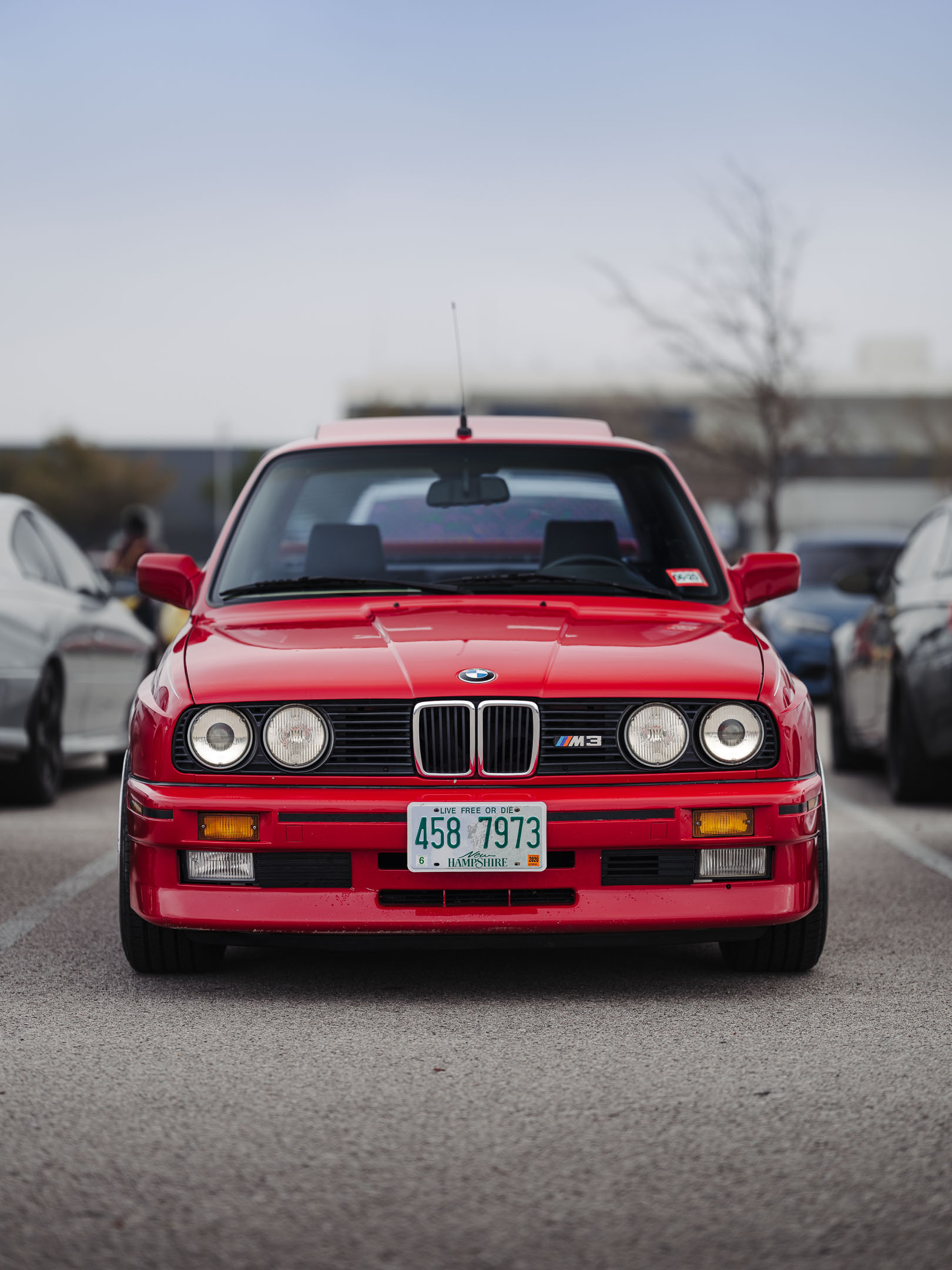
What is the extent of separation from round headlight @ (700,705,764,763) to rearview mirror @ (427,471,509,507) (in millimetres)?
1744

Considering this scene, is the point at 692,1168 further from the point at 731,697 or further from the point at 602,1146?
the point at 731,697

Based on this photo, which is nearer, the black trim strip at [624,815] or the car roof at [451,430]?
the black trim strip at [624,815]

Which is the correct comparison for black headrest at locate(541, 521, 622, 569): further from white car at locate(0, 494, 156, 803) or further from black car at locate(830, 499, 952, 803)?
white car at locate(0, 494, 156, 803)

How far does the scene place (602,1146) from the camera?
11.2 feet

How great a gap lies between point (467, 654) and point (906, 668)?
14.5 ft

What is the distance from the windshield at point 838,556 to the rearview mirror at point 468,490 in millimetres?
10838

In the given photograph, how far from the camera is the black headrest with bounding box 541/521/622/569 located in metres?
5.94

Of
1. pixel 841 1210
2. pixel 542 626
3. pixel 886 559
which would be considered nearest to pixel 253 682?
pixel 542 626

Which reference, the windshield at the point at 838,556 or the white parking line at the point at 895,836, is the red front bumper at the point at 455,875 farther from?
the windshield at the point at 838,556

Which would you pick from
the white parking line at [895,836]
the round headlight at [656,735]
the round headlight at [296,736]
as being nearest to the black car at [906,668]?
the white parking line at [895,836]

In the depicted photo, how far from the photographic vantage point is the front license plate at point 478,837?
4.48 metres

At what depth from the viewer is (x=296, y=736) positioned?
15.1 feet

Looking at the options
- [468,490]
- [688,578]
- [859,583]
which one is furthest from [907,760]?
[468,490]

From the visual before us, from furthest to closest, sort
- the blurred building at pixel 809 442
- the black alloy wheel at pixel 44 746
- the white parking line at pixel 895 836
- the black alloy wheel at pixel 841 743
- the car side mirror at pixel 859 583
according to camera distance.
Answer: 1. the blurred building at pixel 809 442
2. the black alloy wheel at pixel 841 743
3. the car side mirror at pixel 859 583
4. the black alloy wheel at pixel 44 746
5. the white parking line at pixel 895 836
